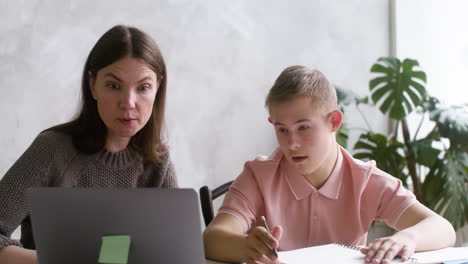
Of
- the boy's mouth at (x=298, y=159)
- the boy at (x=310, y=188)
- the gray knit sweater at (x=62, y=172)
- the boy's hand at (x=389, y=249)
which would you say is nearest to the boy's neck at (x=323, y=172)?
the boy at (x=310, y=188)

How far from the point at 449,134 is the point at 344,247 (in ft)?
6.04

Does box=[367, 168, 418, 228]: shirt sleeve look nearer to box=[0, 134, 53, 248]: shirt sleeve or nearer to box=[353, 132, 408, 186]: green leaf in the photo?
box=[0, 134, 53, 248]: shirt sleeve

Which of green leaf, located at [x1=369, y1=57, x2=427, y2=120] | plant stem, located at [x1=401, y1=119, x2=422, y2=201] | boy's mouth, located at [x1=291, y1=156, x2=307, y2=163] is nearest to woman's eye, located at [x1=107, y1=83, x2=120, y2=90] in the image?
boy's mouth, located at [x1=291, y1=156, x2=307, y2=163]

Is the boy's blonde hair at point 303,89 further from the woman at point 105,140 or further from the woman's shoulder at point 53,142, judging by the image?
the woman's shoulder at point 53,142

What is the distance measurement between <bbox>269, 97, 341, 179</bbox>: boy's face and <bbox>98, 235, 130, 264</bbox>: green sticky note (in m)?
0.60

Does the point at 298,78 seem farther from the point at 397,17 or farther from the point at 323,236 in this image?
the point at 397,17

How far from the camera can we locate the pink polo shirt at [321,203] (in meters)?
1.51

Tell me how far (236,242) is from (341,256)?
0.24 meters

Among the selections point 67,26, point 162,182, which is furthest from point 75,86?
point 162,182

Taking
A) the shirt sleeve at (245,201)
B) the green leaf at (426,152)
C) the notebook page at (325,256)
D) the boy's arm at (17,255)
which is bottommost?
the green leaf at (426,152)

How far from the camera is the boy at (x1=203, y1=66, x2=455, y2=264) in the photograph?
146cm

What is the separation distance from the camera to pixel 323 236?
1521 millimetres

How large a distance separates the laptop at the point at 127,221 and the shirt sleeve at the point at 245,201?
0.52 meters

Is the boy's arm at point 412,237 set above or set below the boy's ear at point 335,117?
below
